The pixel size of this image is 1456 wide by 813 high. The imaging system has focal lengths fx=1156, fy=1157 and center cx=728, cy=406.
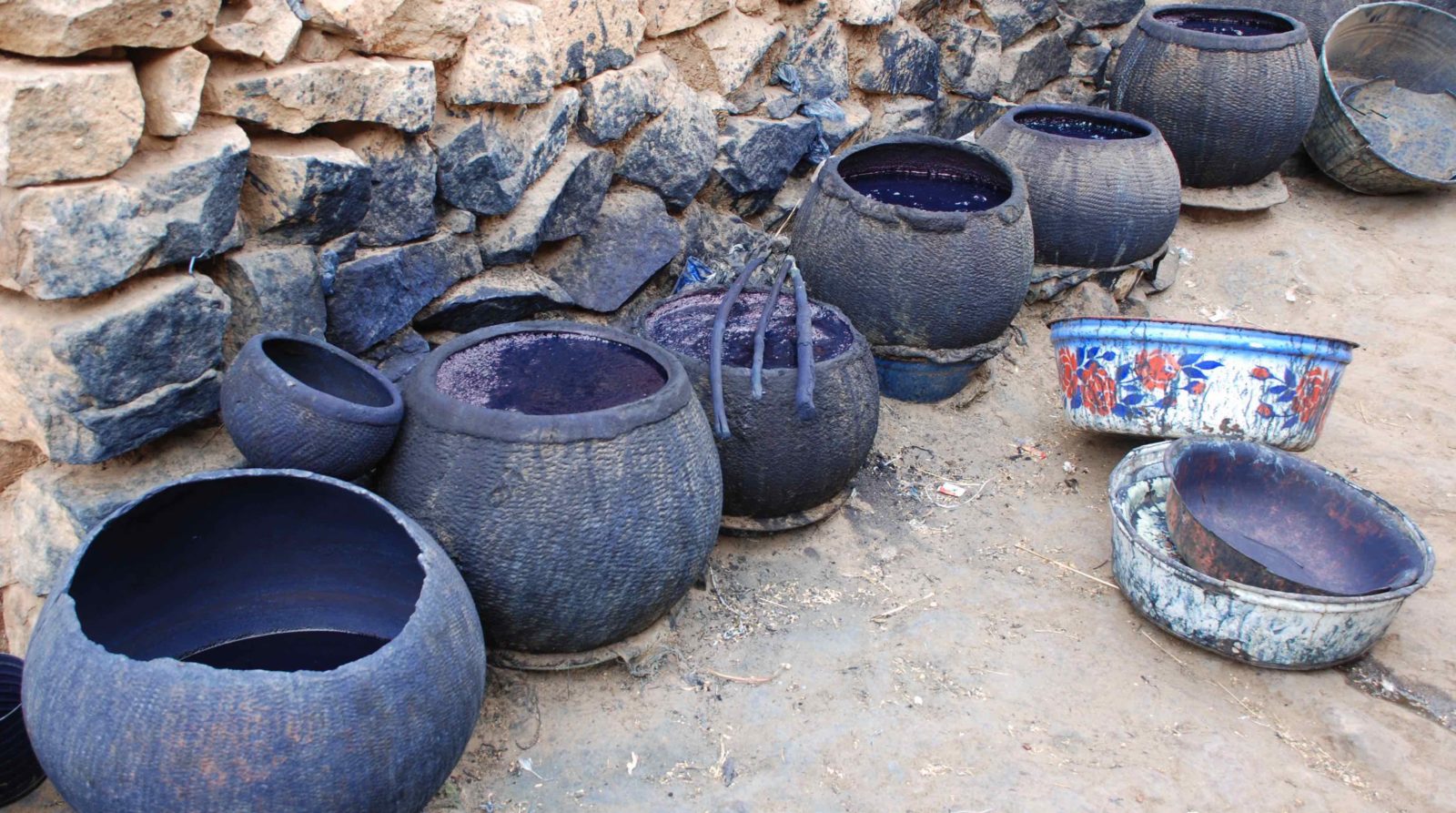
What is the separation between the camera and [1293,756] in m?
2.69

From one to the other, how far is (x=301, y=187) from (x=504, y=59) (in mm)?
763

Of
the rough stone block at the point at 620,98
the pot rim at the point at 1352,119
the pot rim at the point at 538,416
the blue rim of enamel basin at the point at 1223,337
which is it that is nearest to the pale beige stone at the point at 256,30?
the pot rim at the point at 538,416

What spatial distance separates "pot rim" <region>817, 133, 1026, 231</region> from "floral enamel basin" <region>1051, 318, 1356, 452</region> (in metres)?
0.46

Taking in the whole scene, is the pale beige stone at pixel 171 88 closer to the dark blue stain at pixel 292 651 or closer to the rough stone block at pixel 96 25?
the rough stone block at pixel 96 25

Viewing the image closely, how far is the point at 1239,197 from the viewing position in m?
5.53

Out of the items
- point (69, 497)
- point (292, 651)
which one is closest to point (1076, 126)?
point (292, 651)

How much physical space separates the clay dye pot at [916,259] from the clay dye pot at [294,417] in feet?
5.77

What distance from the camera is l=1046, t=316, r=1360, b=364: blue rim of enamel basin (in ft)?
11.2

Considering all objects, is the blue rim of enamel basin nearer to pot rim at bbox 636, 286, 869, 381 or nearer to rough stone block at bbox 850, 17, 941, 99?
pot rim at bbox 636, 286, 869, 381

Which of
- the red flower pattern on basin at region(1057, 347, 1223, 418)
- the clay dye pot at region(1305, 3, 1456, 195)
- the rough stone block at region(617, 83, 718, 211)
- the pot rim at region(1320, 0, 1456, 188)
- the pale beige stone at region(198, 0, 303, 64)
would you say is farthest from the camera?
the clay dye pot at region(1305, 3, 1456, 195)

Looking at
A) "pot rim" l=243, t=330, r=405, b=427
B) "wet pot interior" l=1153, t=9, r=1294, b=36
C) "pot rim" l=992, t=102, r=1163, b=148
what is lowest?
"pot rim" l=992, t=102, r=1163, b=148

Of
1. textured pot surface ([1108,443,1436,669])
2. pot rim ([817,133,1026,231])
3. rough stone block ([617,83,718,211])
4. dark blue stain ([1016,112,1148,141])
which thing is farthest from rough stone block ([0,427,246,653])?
dark blue stain ([1016,112,1148,141])

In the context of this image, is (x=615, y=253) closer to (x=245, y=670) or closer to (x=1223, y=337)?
(x=1223, y=337)

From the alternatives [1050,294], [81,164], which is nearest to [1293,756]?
[1050,294]
